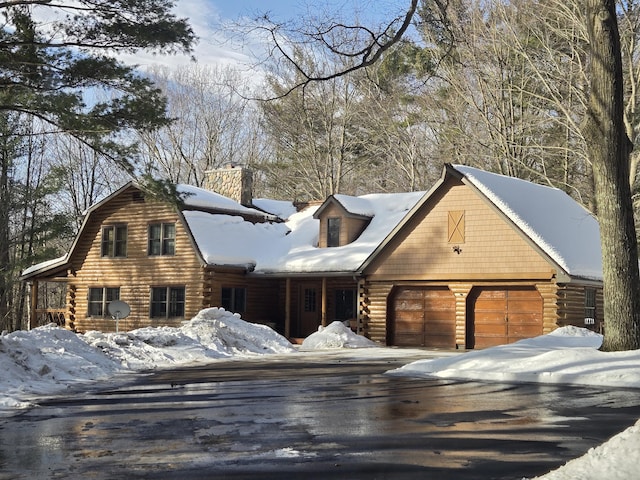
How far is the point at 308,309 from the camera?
111ft

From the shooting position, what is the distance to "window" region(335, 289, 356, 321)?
32.5 m

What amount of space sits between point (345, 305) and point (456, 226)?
712 centimetres

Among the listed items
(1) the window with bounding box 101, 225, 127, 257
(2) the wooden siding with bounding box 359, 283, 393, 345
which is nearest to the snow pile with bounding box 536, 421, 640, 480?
(2) the wooden siding with bounding box 359, 283, 393, 345

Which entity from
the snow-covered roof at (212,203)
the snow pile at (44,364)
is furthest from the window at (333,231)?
the snow pile at (44,364)

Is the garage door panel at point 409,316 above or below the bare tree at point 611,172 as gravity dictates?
below

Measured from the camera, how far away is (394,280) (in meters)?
28.8

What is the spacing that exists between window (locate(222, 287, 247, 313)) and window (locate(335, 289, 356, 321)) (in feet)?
12.9

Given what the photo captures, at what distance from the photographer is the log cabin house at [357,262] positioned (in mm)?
26438

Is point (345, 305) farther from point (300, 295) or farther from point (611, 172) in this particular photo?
point (611, 172)

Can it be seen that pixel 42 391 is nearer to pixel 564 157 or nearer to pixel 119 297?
pixel 119 297

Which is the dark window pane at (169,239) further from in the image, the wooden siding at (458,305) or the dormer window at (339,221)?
the wooden siding at (458,305)

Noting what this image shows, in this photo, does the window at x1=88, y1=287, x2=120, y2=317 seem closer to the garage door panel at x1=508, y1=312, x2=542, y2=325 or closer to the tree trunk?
the garage door panel at x1=508, y1=312, x2=542, y2=325

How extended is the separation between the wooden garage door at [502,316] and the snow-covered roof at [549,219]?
1.82 m

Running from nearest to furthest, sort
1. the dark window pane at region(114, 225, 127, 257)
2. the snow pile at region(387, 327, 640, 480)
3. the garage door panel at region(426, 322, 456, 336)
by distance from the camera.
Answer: the snow pile at region(387, 327, 640, 480)
the garage door panel at region(426, 322, 456, 336)
the dark window pane at region(114, 225, 127, 257)
